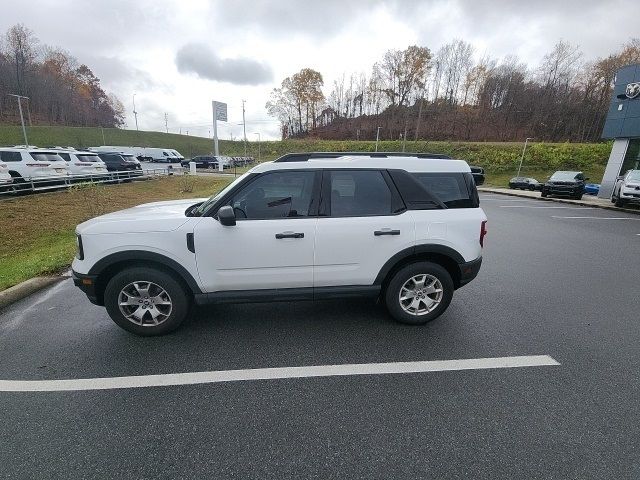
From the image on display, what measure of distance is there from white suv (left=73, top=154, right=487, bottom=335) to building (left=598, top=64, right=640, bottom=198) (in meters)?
20.9

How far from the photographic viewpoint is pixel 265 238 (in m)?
3.20

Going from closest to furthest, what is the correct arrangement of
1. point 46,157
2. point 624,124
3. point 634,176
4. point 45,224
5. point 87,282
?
point 87,282 → point 45,224 → point 46,157 → point 634,176 → point 624,124

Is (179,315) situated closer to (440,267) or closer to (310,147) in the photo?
(440,267)

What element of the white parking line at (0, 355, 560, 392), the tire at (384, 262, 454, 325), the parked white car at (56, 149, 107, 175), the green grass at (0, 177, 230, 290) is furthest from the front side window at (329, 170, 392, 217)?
the parked white car at (56, 149, 107, 175)

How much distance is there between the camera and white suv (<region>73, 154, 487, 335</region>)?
3166mm

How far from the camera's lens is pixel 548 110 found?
5812 centimetres

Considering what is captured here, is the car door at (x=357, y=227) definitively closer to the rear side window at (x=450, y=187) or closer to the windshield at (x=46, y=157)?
the rear side window at (x=450, y=187)

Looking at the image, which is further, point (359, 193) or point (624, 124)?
point (624, 124)

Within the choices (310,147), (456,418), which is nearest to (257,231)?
(456,418)

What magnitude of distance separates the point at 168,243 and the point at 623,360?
4464 mm

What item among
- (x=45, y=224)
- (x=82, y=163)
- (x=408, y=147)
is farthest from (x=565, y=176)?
(x=408, y=147)

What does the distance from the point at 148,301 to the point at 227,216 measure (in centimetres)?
126

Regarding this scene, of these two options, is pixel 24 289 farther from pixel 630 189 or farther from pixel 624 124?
pixel 624 124

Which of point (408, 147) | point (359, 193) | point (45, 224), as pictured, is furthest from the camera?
point (408, 147)
